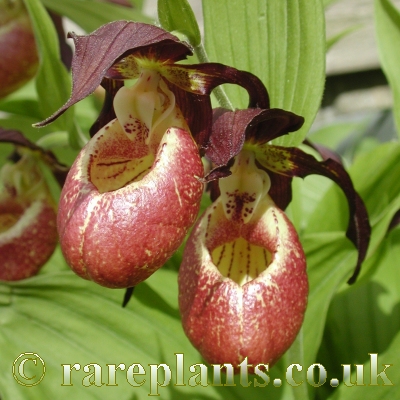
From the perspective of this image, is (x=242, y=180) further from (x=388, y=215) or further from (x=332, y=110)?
(x=332, y=110)

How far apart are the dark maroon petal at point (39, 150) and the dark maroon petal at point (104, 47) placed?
0.54 meters

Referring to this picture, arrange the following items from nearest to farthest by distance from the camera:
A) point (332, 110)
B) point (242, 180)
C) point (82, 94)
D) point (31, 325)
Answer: point (82, 94), point (242, 180), point (31, 325), point (332, 110)

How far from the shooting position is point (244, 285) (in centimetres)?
70

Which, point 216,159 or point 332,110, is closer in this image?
point 216,159

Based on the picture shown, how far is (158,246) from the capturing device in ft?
1.99

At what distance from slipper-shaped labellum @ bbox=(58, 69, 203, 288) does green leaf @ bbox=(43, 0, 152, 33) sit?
61 cm

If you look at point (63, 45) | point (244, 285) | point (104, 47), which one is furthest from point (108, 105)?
point (63, 45)

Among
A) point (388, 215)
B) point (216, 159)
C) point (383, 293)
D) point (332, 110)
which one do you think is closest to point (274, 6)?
point (216, 159)

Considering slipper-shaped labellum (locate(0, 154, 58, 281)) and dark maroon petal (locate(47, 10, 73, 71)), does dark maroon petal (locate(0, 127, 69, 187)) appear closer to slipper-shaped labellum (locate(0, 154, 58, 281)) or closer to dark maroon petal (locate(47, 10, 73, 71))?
slipper-shaped labellum (locate(0, 154, 58, 281))

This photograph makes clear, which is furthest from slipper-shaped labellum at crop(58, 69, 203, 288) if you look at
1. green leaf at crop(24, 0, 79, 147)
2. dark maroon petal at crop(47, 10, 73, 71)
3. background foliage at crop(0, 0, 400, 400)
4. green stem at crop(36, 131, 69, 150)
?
dark maroon petal at crop(47, 10, 73, 71)

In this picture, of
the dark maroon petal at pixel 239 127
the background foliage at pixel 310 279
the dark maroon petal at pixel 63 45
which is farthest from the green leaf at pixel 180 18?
the dark maroon petal at pixel 63 45

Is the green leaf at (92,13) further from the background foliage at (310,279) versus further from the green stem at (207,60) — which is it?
the green stem at (207,60)

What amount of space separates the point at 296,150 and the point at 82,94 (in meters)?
0.33

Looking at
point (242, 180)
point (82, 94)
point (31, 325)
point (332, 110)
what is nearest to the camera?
point (82, 94)
